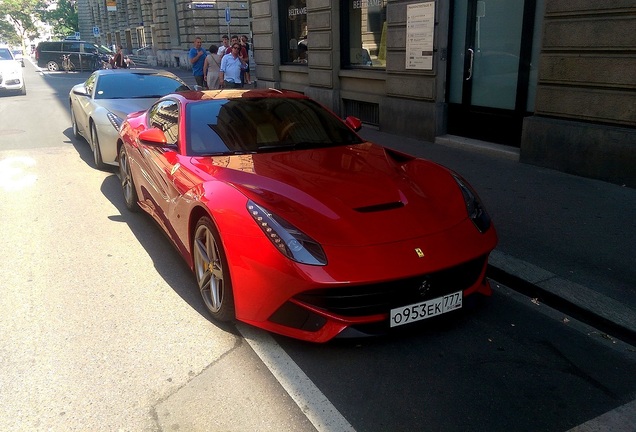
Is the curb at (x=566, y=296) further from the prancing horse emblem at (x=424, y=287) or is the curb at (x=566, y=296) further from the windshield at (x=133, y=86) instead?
the windshield at (x=133, y=86)

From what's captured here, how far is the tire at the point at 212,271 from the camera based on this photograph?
3.54 meters

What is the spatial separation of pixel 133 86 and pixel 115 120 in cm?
143

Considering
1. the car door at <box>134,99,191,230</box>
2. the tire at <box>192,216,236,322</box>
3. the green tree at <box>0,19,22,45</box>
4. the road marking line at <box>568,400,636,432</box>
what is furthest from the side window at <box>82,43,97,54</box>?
the green tree at <box>0,19,22,45</box>

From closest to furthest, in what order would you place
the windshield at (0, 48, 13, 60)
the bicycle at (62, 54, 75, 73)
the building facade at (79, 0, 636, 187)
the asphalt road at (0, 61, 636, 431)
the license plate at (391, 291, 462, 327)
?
the asphalt road at (0, 61, 636, 431)
the license plate at (391, 291, 462, 327)
the building facade at (79, 0, 636, 187)
the windshield at (0, 48, 13, 60)
the bicycle at (62, 54, 75, 73)

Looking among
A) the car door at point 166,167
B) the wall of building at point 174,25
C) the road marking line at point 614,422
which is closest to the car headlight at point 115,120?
the car door at point 166,167

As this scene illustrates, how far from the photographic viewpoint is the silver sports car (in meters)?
8.23

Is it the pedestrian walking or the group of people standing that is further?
the pedestrian walking

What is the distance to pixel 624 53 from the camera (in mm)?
6523

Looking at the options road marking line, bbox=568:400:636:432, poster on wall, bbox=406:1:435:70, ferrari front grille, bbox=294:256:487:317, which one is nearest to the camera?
road marking line, bbox=568:400:636:432

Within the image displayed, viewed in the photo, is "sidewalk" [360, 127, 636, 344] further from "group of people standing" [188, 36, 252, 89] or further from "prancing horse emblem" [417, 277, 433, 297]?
"group of people standing" [188, 36, 252, 89]

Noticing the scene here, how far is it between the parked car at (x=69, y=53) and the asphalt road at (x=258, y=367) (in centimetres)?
3762

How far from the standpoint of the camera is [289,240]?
3.18 metres

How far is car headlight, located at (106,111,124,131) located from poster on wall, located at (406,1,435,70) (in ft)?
17.3

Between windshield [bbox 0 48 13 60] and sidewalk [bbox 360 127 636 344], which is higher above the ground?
windshield [bbox 0 48 13 60]
